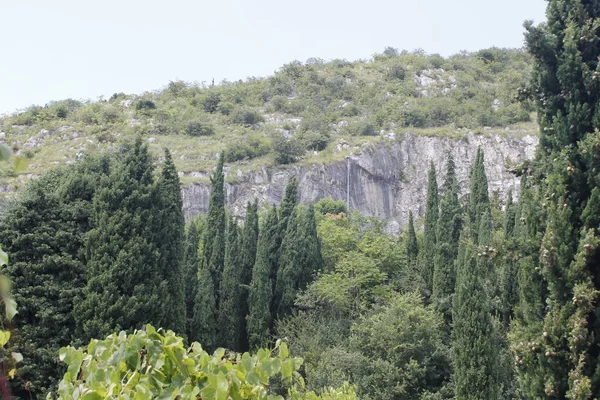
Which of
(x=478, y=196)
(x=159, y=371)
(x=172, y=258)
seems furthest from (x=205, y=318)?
(x=159, y=371)

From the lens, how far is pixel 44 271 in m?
11.6

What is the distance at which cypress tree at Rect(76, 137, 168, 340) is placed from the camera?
11.6 m

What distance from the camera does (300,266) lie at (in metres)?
22.4

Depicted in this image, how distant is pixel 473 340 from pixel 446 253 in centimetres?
906

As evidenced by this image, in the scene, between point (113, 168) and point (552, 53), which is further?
point (113, 168)

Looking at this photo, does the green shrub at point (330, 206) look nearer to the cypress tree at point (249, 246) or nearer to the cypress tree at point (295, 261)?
the cypress tree at point (249, 246)

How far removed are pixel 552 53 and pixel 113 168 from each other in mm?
9444

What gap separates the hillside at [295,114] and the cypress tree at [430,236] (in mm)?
17881

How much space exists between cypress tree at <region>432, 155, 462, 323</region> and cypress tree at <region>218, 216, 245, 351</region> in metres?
7.42

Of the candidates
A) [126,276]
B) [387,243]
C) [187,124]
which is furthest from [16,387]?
[187,124]

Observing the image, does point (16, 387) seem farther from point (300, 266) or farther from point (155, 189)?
point (300, 266)

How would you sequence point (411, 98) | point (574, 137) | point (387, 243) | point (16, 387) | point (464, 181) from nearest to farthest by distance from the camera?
1. point (574, 137)
2. point (16, 387)
3. point (387, 243)
4. point (464, 181)
5. point (411, 98)

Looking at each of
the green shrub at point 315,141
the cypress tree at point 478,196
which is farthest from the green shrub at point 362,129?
the cypress tree at point 478,196

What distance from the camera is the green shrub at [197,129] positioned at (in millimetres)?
53906
